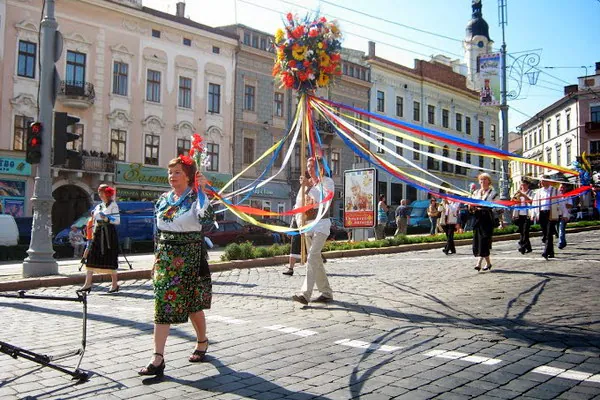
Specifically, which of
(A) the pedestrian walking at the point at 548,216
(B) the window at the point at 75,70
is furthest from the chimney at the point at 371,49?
(A) the pedestrian walking at the point at 548,216

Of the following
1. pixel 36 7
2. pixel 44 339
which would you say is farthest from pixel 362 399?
pixel 36 7

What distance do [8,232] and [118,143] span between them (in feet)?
41.4

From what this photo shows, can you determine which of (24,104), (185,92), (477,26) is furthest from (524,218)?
(477,26)

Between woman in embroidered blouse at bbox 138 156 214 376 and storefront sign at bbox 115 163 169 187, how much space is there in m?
28.3

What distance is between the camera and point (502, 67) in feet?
91.7

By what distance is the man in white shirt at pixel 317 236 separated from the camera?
751 cm

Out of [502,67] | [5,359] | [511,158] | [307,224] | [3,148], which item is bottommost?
[5,359]

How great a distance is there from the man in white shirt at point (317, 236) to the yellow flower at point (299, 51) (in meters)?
2.00

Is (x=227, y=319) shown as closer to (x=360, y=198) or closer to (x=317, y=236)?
(x=317, y=236)

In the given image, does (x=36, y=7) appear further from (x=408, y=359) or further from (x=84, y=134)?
(x=408, y=359)

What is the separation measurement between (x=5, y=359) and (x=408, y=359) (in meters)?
3.61

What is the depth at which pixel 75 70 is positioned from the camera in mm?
30828

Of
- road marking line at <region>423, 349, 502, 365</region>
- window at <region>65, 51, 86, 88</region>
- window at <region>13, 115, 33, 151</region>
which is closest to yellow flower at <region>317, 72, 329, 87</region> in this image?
road marking line at <region>423, 349, 502, 365</region>

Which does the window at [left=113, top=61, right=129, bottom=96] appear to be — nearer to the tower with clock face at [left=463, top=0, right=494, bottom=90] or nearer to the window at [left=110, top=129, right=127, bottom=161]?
the window at [left=110, top=129, right=127, bottom=161]
